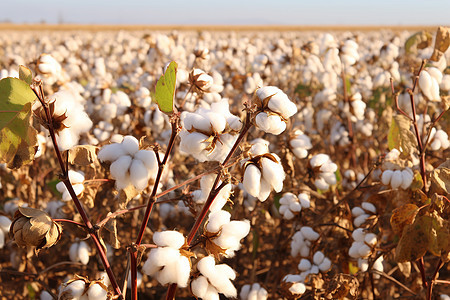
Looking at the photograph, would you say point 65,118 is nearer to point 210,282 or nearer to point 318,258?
point 210,282

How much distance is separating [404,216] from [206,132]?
876 millimetres

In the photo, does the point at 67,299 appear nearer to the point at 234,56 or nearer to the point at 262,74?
the point at 262,74

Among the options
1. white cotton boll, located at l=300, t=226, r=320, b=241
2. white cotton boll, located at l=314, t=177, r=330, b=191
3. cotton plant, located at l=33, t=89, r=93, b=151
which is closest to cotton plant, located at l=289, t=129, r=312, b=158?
white cotton boll, located at l=314, t=177, r=330, b=191

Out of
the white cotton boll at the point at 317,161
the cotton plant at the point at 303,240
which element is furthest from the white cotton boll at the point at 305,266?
the white cotton boll at the point at 317,161

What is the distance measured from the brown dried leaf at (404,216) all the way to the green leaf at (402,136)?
25 centimetres

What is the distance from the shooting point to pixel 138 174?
117 centimetres

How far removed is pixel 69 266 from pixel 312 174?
1.82m

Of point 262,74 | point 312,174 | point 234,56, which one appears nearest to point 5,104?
point 312,174

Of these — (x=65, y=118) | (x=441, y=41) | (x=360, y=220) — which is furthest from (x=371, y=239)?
(x=65, y=118)

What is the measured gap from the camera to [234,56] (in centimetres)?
688

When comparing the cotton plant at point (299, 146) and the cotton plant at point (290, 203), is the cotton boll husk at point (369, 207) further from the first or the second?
the cotton plant at point (299, 146)

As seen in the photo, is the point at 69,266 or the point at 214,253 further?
the point at 69,266

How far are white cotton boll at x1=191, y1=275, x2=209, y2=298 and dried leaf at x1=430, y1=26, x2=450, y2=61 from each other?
1.45m

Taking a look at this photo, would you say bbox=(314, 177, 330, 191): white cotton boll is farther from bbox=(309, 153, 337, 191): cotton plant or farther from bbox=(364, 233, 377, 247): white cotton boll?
bbox=(364, 233, 377, 247): white cotton boll
